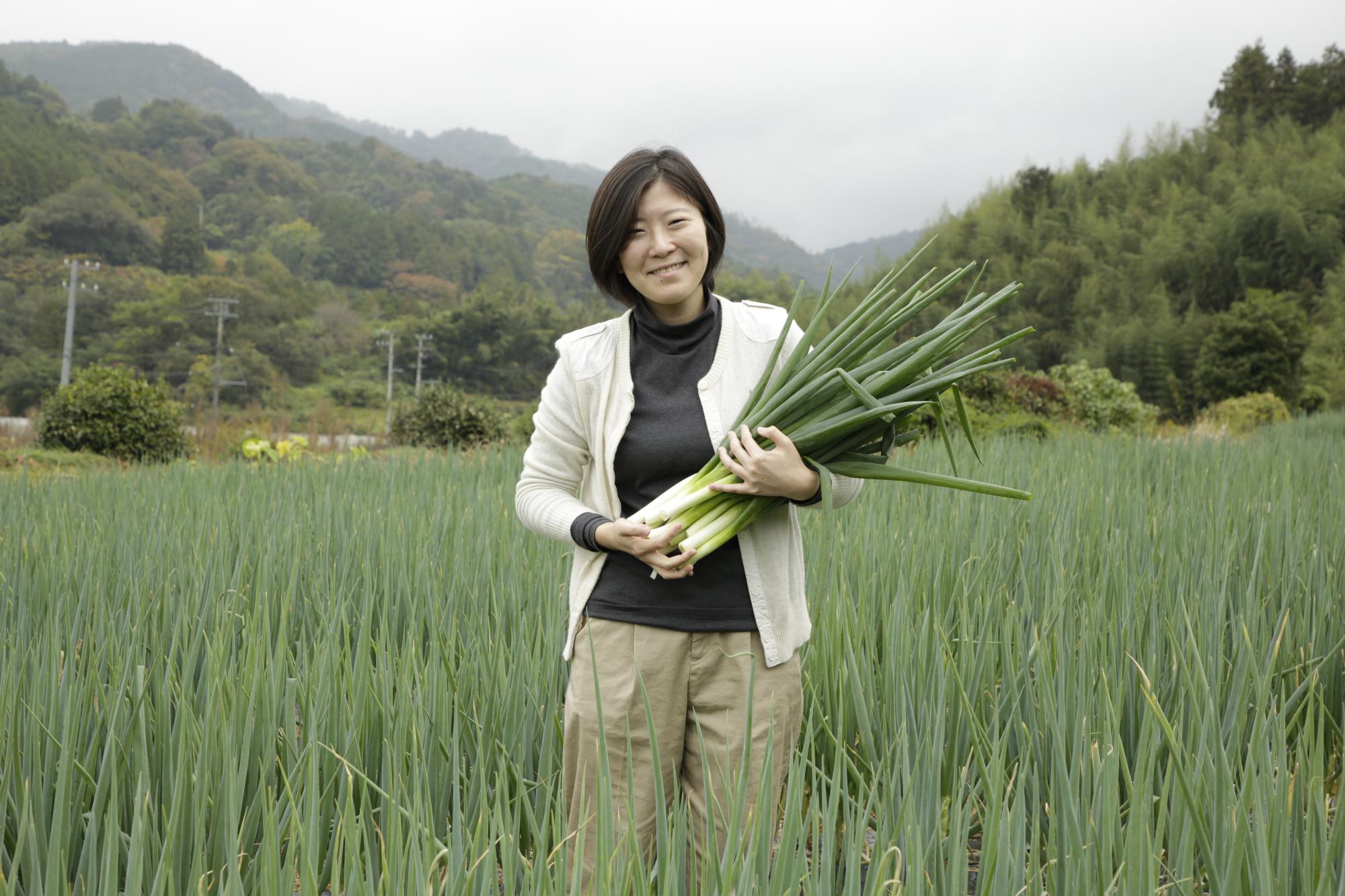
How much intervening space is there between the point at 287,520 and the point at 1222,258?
22379 millimetres

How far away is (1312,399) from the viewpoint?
15531mm

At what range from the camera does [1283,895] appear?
3.49 feet

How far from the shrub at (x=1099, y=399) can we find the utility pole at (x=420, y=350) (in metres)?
28.4

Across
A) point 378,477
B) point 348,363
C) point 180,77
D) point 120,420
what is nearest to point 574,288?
point 348,363

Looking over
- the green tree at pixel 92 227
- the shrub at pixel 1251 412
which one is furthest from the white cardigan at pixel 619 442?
the green tree at pixel 92 227

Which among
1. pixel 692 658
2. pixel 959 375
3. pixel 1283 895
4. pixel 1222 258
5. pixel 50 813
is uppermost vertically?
pixel 1222 258

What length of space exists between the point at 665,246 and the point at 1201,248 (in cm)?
2320

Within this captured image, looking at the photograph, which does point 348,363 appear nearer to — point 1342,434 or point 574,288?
point 574,288

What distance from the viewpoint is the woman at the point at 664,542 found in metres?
1.29

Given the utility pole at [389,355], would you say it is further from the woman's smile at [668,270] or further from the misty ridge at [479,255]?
the woman's smile at [668,270]

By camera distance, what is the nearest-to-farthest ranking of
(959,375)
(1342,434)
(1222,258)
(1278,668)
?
(959,375), (1278,668), (1342,434), (1222,258)

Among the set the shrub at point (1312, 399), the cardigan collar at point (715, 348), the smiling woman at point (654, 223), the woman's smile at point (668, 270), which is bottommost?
the cardigan collar at point (715, 348)

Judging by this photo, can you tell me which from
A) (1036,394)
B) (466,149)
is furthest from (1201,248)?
(466,149)

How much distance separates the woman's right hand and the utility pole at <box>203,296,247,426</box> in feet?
104
